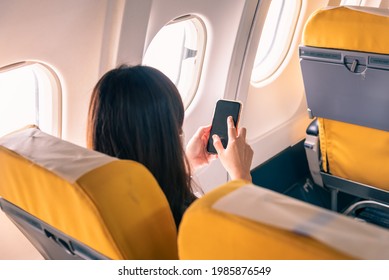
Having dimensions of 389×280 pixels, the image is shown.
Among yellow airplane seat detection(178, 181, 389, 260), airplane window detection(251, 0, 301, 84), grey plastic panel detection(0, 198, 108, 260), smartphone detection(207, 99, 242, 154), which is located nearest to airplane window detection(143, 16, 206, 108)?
smartphone detection(207, 99, 242, 154)

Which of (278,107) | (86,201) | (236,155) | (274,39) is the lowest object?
(278,107)

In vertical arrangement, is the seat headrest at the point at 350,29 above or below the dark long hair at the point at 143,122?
above

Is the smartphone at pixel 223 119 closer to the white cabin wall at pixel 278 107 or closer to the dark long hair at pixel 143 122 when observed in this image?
the dark long hair at pixel 143 122

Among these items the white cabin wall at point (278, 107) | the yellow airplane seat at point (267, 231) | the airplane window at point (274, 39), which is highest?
the airplane window at point (274, 39)

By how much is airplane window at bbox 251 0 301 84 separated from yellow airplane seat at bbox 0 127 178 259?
7.88ft

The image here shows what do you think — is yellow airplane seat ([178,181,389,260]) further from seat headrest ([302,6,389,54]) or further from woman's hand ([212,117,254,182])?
seat headrest ([302,6,389,54])

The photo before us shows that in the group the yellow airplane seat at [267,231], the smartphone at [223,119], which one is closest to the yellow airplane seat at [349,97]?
the smartphone at [223,119]

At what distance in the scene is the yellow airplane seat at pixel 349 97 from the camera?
2.01 metres

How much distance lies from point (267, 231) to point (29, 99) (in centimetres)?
149

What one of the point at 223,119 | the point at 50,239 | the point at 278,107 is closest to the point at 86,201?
the point at 50,239

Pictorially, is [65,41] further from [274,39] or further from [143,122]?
[274,39]

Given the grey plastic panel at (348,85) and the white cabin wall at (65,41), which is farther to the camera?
the grey plastic panel at (348,85)

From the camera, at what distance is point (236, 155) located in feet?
5.67

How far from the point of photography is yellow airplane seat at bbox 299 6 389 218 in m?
2.01
